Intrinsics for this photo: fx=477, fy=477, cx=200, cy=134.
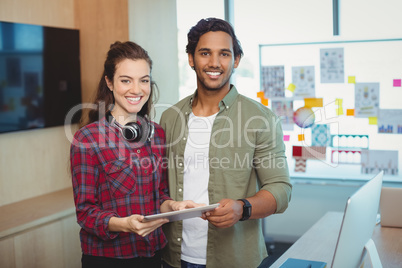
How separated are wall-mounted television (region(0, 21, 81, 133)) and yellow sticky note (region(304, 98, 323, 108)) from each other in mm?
2142

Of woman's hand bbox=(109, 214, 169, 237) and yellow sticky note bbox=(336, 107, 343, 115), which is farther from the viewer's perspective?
yellow sticky note bbox=(336, 107, 343, 115)

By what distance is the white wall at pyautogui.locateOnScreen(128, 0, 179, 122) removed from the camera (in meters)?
3.64

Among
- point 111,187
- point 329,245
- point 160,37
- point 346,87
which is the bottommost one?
point 329,245

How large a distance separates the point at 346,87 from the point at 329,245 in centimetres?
236

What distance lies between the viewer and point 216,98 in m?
2.09

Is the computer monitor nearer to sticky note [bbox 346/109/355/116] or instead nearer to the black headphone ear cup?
the black headphone ear cup

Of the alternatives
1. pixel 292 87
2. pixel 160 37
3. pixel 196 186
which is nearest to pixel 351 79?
pixel 292 87

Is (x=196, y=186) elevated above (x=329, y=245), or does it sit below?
above

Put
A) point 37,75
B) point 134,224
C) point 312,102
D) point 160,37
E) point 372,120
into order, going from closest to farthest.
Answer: point 134,224
point 37,75
point 160,37
point 372,120
point 312,102

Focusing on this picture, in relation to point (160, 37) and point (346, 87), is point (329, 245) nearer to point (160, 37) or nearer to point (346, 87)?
point (160, 37)

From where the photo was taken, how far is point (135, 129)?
1931 mm

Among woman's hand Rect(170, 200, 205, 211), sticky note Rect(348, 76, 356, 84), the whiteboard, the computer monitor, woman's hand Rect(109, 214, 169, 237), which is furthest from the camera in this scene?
sticky note Rect(348, 76, 356, 84)

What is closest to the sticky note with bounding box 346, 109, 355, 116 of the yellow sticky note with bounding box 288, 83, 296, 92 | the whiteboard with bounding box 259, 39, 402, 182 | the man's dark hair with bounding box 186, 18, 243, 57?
the whiteboard with bounding box 259, 39, 402, 182

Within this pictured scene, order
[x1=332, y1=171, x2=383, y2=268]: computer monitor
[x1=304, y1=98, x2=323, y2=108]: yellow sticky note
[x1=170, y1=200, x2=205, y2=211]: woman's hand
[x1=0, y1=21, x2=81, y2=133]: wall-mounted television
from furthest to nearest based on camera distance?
[x1=304, y1=98, x2=323, y2=108]: yellow sticky note, [x1=0, y1=21, x2=81, y2=133]: wall-mounted television, [x1=170, y1=200, x2=205, y2=211]: woman's hand, [x1=332, y1=171, x2=383, y2=268]: computer monitor
